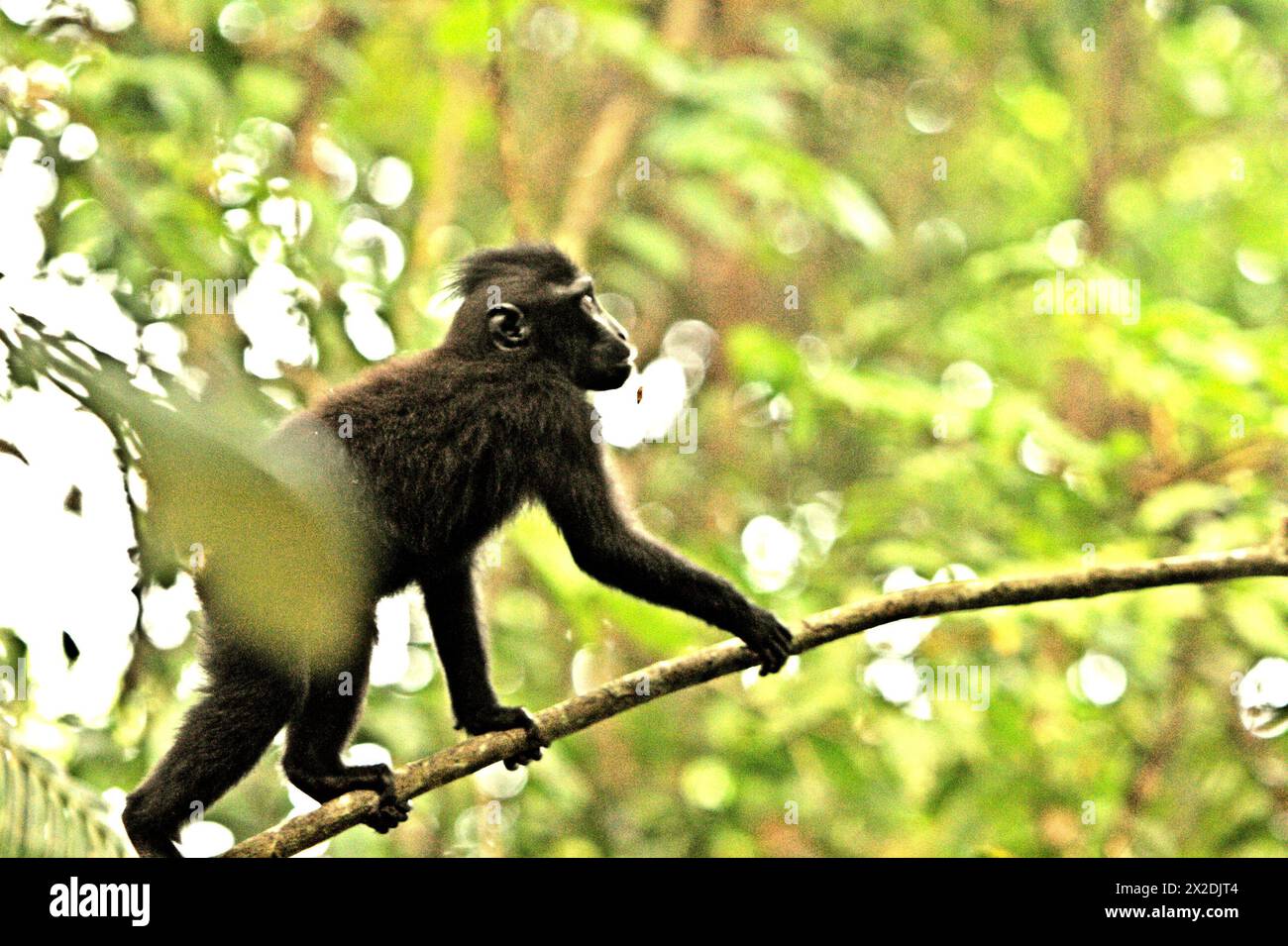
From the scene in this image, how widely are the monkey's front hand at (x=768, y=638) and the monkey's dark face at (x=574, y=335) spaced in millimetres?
1338

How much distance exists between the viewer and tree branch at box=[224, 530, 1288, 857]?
184 inches

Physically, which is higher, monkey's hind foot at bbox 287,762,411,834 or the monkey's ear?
the monkey's ear

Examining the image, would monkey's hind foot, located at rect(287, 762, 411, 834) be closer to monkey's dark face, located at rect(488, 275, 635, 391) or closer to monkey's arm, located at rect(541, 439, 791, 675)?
monkey's arm, located at rect(541, 439, 791, 675)

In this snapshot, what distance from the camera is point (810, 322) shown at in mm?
11328

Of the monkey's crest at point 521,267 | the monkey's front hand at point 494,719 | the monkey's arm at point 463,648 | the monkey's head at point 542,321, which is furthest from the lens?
the monkey's crest at point 521,267

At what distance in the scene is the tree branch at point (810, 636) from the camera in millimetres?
4684

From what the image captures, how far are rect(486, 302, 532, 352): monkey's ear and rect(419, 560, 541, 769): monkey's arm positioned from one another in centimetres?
96

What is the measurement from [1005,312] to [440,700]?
454cm

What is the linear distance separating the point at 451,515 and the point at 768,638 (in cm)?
135

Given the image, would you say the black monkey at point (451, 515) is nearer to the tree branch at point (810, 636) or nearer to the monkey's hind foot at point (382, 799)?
the monkey's hind foot at point (382, 799)

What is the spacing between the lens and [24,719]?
17.9ft

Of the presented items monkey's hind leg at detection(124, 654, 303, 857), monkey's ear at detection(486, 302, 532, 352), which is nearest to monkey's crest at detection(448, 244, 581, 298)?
monkey's ear at detection(486, 302, 532, 352)

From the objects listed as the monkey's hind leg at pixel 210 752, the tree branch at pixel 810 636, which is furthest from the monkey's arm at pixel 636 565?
the monkey's hind leg at pixel 210 752

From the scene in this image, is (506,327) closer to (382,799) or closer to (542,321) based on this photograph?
(542,321)
